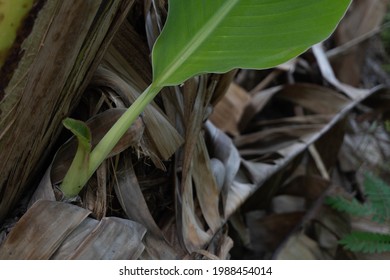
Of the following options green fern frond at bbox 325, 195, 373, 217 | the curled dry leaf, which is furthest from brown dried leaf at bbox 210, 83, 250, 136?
the curled dry leaf

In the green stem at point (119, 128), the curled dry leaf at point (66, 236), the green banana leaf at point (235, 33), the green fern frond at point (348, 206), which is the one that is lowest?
the green fern frond at point (348, 206)

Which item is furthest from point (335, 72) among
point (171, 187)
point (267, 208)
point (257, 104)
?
point (171, 187)

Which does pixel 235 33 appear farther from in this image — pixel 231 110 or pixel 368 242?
pixel 231 110

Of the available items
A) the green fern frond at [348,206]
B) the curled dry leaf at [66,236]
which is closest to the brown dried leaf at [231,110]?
the green fern frond at [348,206]

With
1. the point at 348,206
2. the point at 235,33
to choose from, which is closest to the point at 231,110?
the point at 348,206

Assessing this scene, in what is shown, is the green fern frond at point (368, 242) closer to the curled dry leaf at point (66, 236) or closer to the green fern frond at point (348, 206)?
the green fern frond at point (348, 206)

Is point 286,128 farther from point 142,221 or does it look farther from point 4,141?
point 4,141

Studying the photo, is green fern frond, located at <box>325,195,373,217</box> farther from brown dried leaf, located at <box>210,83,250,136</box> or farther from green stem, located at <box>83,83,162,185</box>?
green stem, located at <box>83,83,162,185</box>
